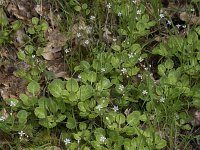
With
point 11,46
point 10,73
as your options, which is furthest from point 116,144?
point 11,46

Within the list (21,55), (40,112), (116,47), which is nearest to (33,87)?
(40,112)

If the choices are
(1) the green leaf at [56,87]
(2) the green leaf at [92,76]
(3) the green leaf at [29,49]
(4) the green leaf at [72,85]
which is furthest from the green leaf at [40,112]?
(3) the green leaf at [29,49]

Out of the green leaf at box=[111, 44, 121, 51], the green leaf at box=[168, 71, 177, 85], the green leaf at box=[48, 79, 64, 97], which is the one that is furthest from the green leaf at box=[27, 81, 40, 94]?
the green leaf at box=[168, 71, 177, 85]

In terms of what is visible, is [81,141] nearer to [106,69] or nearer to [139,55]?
[106,69]

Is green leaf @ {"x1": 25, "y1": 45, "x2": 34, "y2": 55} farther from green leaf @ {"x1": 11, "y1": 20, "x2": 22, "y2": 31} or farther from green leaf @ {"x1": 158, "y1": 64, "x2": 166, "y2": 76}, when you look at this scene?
green leaf @ {"x1": 158, "y1": 64, "x2": 166, "y2": 76}

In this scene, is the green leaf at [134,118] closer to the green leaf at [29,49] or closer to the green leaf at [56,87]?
the green leaf at [56,87]

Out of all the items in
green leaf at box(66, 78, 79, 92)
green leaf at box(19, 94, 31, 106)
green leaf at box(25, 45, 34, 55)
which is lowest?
green leaf at box(19, 94, 31, 106)
